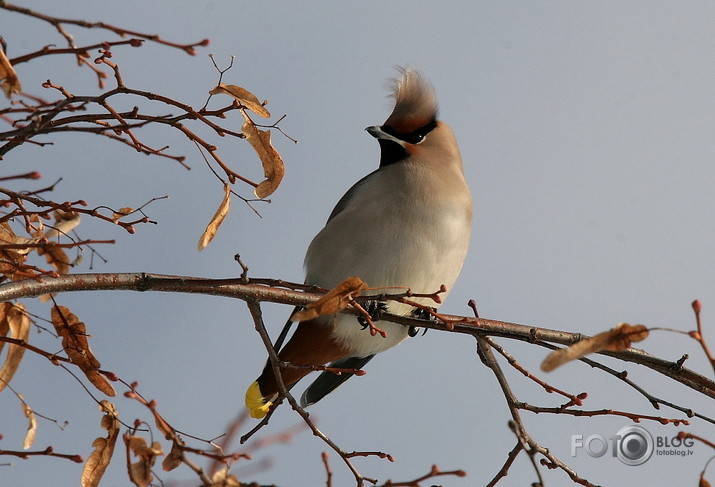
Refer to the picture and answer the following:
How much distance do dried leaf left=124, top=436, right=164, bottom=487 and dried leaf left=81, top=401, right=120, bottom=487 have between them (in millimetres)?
364

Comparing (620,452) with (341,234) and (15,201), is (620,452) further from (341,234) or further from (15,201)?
(15,201)

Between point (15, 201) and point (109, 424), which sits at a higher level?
point (15, 201)

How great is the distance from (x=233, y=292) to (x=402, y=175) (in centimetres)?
163

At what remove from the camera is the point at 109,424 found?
8.27 ft

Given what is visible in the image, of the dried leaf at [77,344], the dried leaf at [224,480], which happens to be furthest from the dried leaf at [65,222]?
the dried leaf at [224,480]

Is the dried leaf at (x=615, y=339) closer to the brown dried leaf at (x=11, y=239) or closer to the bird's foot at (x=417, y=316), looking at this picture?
the brown dried leaf at (x=11, y=239)

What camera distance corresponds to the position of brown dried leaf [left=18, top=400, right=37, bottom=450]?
2.73 metres

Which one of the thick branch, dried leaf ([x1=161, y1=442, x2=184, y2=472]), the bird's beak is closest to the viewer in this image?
dried leaf ([x1=161, y1=442, x2=184, y2=472])

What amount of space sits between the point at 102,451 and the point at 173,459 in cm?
28

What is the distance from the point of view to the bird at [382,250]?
156 inches

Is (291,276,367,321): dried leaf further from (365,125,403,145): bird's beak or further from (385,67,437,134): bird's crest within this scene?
(385,67,437,134): bird's crest

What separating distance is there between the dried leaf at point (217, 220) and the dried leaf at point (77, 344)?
16.8 inches

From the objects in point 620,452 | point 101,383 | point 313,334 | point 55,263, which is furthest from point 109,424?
point 620,452

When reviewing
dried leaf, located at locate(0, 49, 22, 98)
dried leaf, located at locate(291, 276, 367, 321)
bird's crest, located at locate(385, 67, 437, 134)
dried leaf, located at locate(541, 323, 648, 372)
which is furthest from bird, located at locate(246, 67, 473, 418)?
dried leaf, located at locate(0, 49, 22, 98)
